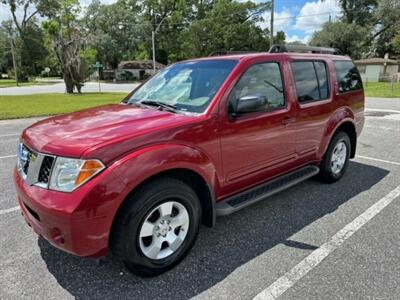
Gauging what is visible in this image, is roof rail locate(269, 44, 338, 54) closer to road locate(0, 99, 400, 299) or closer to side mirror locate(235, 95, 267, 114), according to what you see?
side mirror locate(235, 95, 267, 114)

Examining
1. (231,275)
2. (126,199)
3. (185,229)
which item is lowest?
(231,275)

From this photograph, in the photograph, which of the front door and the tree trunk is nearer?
the front door

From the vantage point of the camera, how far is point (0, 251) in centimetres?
302

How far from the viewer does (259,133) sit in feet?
10.8

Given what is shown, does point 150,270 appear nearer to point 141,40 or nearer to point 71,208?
point 71,208

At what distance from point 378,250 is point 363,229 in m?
0.41

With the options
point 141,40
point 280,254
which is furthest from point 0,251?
point 141,40

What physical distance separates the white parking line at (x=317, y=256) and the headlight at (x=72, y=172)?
154cm

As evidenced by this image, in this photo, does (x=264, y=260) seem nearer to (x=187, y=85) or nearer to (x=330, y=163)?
(x=187, y=85)

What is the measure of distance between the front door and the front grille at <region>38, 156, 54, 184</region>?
4.81ft

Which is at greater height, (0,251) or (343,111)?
(343,111)

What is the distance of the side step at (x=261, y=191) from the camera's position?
120 inches

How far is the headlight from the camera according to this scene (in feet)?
7.21

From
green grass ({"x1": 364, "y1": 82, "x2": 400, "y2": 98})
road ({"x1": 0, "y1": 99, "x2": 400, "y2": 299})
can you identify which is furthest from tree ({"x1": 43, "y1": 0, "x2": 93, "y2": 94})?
road ({"x1": 0, "y1": 99, "x2": 400, "y2": 299})
